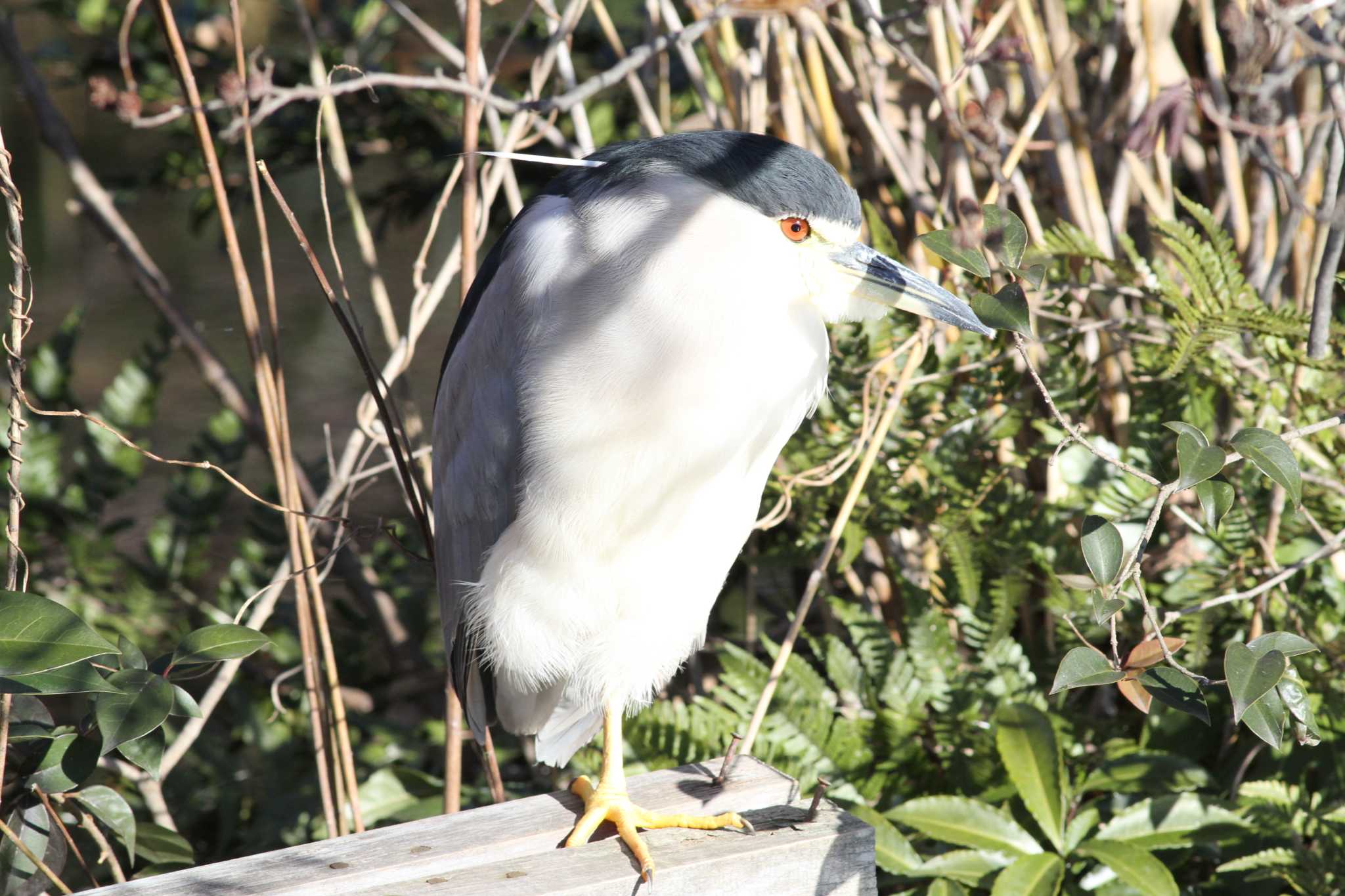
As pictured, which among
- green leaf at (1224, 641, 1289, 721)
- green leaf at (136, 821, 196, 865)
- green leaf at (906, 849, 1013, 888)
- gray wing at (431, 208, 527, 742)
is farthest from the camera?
green leaf at (906, 849, 1013, 888)

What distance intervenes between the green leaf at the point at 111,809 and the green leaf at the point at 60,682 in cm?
37

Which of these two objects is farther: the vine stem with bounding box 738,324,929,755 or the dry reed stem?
the vine stem with bounding box 738,324,929,755

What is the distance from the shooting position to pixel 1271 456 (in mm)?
1215

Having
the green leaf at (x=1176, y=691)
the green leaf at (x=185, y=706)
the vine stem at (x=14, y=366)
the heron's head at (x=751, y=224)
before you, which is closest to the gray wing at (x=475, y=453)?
the heron's head at (x=751, y=224)

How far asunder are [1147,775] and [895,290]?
110cm

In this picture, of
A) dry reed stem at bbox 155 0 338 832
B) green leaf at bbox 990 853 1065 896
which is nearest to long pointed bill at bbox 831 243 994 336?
dry reed stem at bbox 155 0 338 832

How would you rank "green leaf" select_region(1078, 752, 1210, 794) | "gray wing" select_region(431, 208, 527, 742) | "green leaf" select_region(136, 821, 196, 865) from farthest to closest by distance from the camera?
"green leaf" select_region(1078, 752, 1210, 794), "green leaf" select_region(136, 821, 196, 865), "gray wing" select_region(431, 208, 527, 742)

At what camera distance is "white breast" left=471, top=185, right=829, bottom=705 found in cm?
147

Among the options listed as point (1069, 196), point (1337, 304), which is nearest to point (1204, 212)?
point (1069, 196)

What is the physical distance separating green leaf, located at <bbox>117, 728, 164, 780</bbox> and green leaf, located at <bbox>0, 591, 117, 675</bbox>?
133mm

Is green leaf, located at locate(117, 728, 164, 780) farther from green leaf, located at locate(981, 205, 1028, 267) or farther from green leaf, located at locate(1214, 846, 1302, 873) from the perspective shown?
green leaf, located at locate(1214, 846, 1302, 873)

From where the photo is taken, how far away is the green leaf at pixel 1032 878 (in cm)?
189

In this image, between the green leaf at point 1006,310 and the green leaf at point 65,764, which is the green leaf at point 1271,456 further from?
the green leaf at point 65,764

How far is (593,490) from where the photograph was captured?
153 cm
